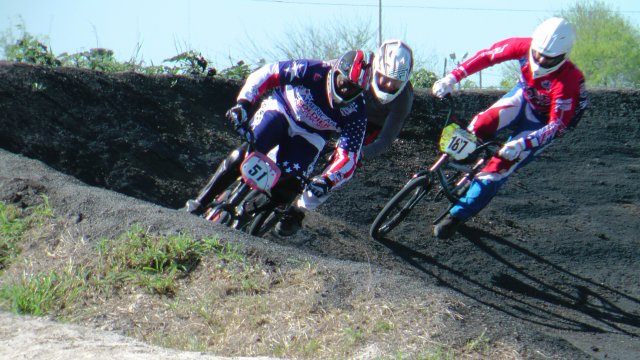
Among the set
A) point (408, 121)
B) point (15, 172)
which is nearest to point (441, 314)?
point (15, 172)

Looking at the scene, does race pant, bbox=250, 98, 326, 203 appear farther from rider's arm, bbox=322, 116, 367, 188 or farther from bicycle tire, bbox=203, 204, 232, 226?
bicycle tire, bbox=203, 204, 232, 226

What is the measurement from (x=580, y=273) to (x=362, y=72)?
4074mm

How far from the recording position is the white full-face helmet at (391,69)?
7.87 metres

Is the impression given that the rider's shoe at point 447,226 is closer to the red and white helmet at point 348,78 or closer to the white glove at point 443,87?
the white glove at point 443,87

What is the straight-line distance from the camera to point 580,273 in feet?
33.9

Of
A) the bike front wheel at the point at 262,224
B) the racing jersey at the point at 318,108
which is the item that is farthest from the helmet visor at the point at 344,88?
the bike front wheel at the point at 262,224

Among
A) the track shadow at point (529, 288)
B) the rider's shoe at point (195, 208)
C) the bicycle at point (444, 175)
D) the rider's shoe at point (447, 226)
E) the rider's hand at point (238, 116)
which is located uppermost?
the rider's hand at point (238, 116)

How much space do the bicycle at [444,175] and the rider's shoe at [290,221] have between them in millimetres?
1704

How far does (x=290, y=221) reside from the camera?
825 cm

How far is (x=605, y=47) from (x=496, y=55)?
87.3 feet

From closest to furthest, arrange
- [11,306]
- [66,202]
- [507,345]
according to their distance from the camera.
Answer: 1. [507,345]
2. [11,306]
3. [66,202]

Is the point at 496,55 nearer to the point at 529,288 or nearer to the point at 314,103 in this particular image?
the point at 529,288

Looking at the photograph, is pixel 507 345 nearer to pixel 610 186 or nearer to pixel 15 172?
pixel 15 172

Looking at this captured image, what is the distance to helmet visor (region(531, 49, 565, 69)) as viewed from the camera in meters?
9.27
